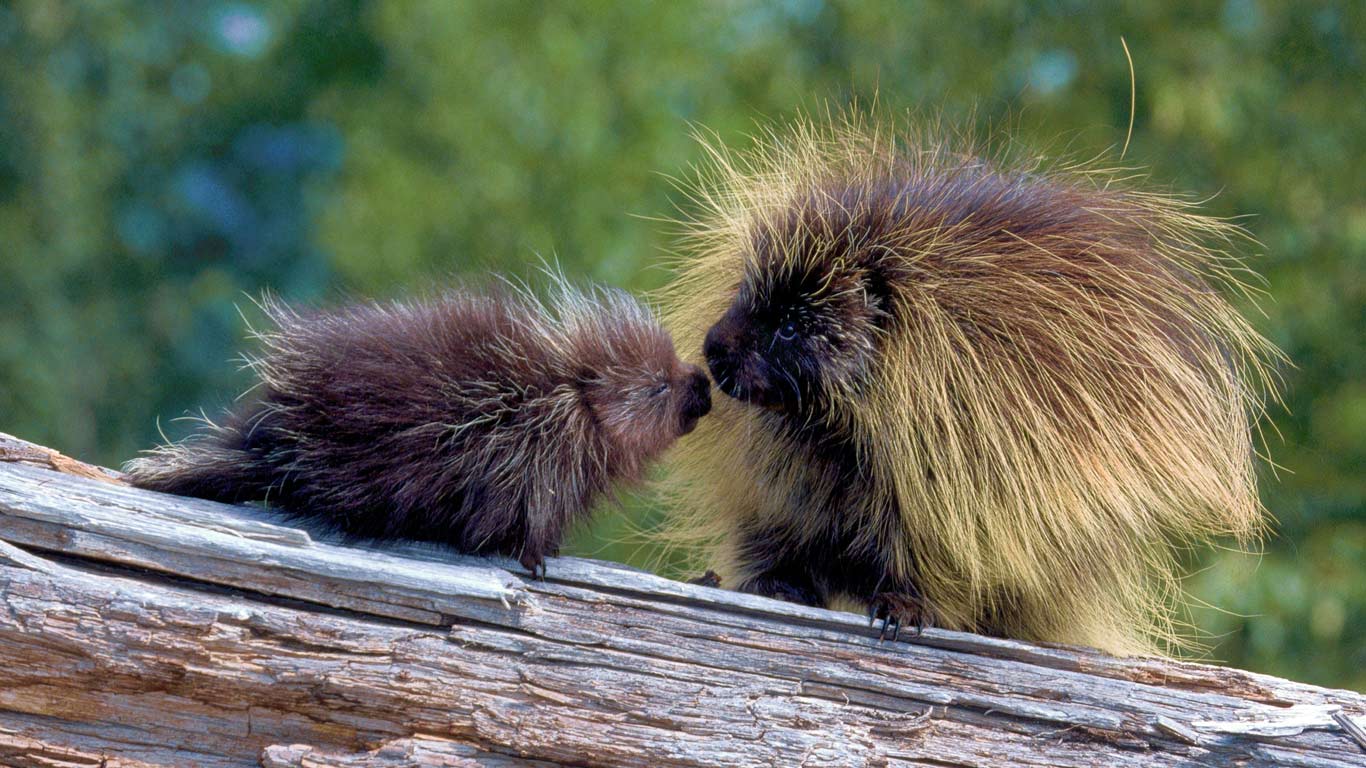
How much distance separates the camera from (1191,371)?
7.97ft

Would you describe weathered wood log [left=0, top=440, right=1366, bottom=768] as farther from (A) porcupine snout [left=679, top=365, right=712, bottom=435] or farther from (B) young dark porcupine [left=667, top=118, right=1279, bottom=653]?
(A) porcupine snout [left=679, top=365, right=712, bottom=435]

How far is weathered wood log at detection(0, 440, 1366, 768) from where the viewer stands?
201 cm

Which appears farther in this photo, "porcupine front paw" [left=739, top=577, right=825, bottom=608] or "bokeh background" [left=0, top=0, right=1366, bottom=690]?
"bokeh background" [left=0, top=0, right=1366, bottom=690]

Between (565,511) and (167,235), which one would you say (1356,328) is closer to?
(565,511)

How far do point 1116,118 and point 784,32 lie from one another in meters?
2.47

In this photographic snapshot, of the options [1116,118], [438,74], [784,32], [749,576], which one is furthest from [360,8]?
[749,576]

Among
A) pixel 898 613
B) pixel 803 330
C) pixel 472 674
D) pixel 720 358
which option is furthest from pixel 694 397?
pixel 472 674

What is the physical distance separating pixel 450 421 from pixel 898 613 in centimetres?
93

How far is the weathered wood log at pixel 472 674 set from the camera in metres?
2.01

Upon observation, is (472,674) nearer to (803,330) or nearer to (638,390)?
(638,390)

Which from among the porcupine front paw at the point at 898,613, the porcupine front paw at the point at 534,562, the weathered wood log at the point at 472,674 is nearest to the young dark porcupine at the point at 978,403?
the porcupine front paw at the point at 898,613

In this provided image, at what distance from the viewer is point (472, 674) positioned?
209 centimetres

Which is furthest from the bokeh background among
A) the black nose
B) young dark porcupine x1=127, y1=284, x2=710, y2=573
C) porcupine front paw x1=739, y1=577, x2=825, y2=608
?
porcupine front paw x1=739, y1=577, x2=825, y2=608

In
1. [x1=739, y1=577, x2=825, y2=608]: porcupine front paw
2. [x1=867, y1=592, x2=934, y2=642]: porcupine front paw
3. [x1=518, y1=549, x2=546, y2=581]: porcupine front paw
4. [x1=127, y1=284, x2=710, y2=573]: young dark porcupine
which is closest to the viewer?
[x1=127, y1=284, x2=710, y2=573]: young dark porcupine
